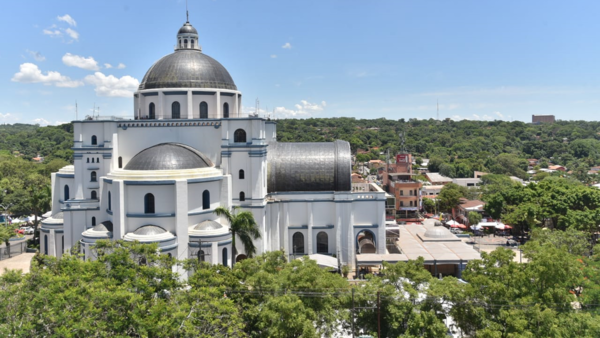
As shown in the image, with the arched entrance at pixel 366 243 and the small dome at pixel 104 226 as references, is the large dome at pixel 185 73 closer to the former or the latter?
the small dome at pixel 104 226

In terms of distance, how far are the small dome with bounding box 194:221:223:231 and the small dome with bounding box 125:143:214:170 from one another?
451cm

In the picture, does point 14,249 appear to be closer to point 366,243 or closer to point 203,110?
point 203,110

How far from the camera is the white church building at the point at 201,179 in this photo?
33.6 m

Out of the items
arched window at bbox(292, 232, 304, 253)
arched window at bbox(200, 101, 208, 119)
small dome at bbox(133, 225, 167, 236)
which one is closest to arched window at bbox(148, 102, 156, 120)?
arched window at bbox(200, 101, 208, 119)

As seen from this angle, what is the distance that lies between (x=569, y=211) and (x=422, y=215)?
25435 mm

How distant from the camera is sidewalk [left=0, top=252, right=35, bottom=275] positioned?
39000mm

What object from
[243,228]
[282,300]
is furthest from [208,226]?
[282,300]

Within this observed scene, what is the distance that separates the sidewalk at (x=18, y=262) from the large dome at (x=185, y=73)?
59.8 ft

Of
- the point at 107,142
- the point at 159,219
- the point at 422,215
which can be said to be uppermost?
the point at 107,142

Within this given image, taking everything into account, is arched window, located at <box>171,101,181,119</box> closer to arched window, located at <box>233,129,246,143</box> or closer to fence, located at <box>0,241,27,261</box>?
arched window, located at <box>233,129,246,143</box>

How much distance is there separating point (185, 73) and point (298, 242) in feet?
57.8

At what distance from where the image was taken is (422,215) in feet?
225

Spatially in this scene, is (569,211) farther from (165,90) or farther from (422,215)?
(165,90)

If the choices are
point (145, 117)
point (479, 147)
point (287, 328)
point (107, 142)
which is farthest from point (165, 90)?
point (479, 147)
